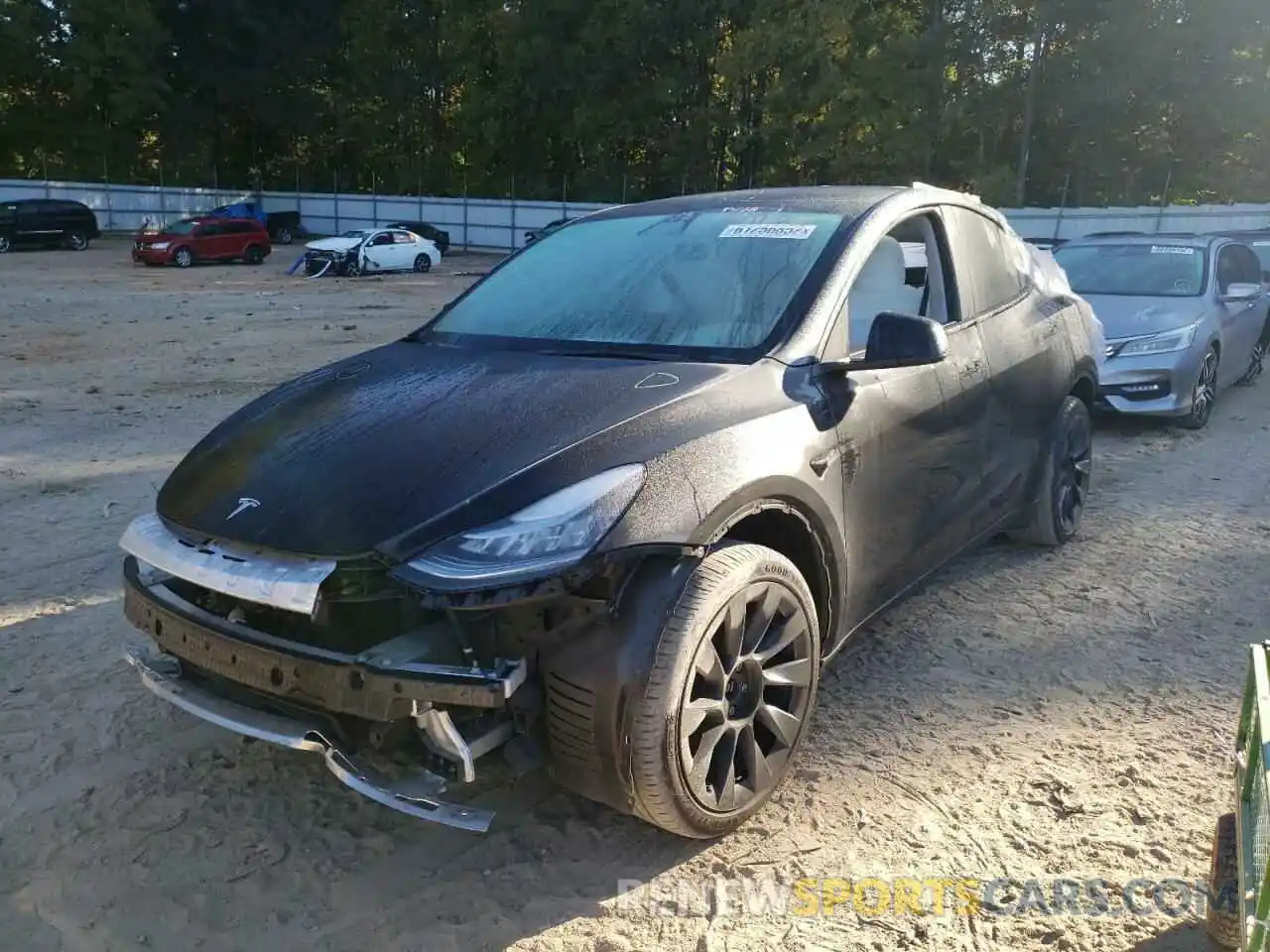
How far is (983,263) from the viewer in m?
4.53

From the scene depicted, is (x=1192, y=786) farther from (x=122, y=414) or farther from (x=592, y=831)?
(x=122, y=414)

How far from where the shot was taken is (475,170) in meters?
49.2

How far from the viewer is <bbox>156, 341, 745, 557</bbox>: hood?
8.75 feet

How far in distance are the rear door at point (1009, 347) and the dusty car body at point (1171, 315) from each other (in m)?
3.38

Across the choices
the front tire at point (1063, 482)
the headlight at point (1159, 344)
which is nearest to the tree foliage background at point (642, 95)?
the headlight at point (1159, 344)

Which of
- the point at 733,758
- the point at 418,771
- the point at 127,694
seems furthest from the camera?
the point at 127,694

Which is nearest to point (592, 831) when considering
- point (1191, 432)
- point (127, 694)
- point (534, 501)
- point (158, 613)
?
point (534, 501)

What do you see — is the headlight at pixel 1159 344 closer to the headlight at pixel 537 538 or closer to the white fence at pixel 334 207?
the headlight at pixel 537 538

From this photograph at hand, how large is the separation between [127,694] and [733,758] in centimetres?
227

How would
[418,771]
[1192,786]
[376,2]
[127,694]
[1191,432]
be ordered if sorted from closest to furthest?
[418,771], [1192,786], [127,694], [1191,432], [376,2]

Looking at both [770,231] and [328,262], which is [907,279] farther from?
[328,262]

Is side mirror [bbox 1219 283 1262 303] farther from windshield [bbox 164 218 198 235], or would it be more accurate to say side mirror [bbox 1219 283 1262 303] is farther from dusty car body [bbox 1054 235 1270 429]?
windshield [bbox 164 218 198 235]

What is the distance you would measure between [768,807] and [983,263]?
2587mm

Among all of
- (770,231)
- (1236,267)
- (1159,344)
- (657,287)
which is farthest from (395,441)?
(1236,267)
